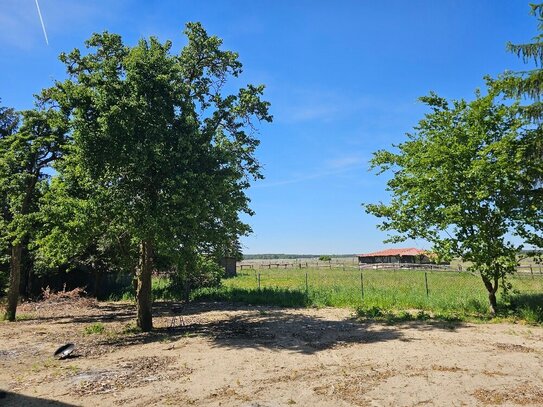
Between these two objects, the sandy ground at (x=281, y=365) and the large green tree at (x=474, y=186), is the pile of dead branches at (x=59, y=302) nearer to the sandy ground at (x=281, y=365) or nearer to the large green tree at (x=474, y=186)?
the sandy ground at (x=281, y=365)

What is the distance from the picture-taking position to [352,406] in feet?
20.4

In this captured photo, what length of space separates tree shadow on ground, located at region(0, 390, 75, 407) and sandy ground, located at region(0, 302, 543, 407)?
0.02 meters

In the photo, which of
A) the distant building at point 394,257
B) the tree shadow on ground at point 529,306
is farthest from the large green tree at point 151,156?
the distant building at point 394,257

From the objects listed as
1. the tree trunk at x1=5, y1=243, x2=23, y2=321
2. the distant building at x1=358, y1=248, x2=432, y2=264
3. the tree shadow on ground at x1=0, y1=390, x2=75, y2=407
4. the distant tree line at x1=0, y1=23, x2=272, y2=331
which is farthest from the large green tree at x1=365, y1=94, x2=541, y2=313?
the distant building at x1=358, y1=248, x2=432, y2=264

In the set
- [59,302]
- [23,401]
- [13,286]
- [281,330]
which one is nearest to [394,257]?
[59,302]

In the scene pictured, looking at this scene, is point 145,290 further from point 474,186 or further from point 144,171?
point 474,186

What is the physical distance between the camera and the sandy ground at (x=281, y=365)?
22.1 ft

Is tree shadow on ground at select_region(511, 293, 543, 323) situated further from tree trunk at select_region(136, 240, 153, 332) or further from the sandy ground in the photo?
tree trunk at select_region(136, 240, 153, 332)

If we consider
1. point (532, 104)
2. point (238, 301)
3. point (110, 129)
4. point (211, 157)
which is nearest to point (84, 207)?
point (110, 129)

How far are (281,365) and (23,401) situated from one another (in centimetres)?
489

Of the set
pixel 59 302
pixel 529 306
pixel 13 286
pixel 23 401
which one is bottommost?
pixel 23 401

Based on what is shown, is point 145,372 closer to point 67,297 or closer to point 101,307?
point 101,307

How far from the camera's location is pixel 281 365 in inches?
346

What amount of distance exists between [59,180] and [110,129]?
368 centimetres
